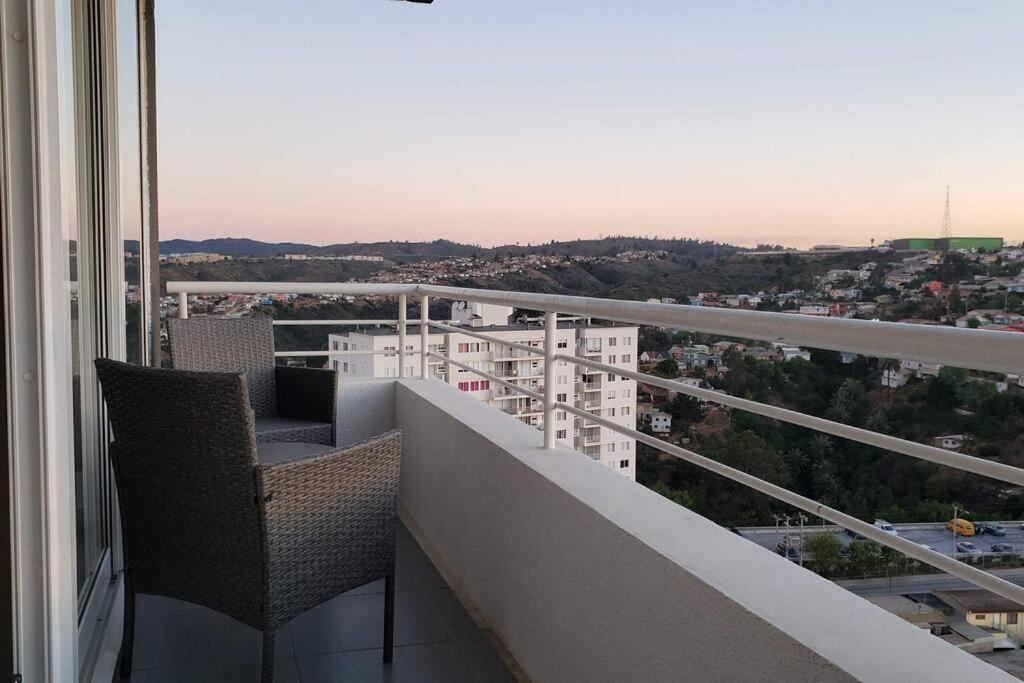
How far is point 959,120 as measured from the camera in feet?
44.1

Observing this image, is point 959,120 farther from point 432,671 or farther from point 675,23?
point 432,671

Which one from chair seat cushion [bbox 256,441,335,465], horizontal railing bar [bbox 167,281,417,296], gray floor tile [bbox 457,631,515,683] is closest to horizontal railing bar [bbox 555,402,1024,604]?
gray floor tile [bbox 457,631,515,683]

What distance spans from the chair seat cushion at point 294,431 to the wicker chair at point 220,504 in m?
1.14

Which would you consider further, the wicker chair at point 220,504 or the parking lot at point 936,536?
the wicker chair at point 220,504

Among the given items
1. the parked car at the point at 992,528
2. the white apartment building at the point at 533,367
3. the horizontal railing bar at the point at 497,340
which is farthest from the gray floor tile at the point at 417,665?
the parked car at the point at 992,528

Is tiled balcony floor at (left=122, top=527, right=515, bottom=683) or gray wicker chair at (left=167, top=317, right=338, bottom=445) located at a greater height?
gray wicker chair at (left=167, top=317, right=338, bottom=445)

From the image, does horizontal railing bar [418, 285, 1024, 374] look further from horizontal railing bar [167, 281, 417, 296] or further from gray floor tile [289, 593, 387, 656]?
horizontal railing bar [167, 281, 417, 296]

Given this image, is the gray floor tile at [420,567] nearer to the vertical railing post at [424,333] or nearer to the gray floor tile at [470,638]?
the gray floor tile at [470,638]

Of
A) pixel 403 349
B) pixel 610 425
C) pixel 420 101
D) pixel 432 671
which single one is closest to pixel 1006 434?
pixel 610 425

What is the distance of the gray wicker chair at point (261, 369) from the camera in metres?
3.49

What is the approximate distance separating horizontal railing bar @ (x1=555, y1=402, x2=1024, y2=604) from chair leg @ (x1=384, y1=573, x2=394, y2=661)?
1001mm

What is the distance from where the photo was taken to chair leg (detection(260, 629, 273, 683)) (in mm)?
1935

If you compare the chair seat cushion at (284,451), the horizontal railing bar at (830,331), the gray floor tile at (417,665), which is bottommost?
the gray floor tile at (417,665)

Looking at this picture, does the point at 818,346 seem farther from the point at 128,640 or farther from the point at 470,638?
the point at 128,640
